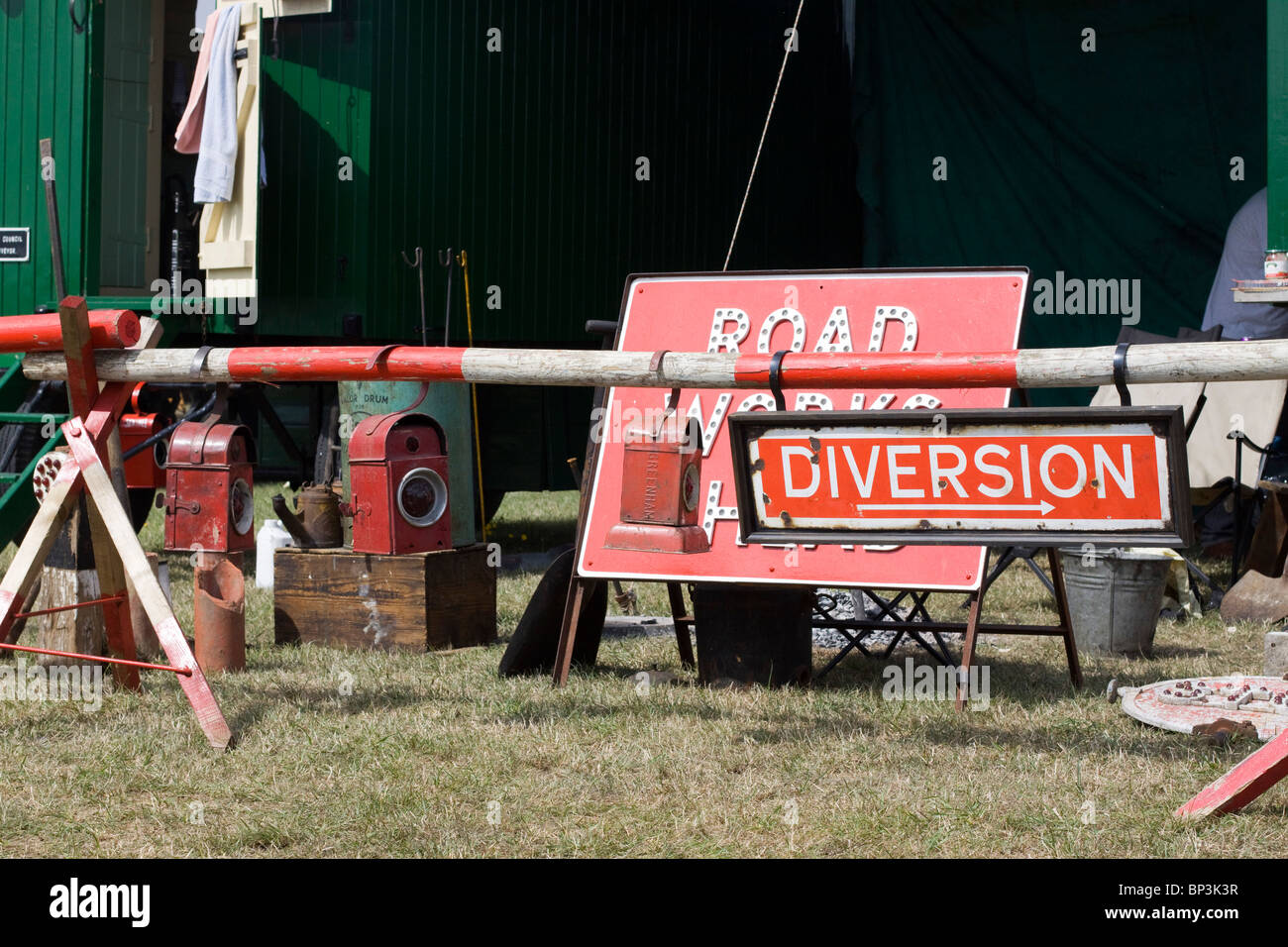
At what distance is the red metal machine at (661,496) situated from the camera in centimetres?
464

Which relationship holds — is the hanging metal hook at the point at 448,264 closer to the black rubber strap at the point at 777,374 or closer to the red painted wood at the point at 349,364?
the red painted wood at the point at 349,364

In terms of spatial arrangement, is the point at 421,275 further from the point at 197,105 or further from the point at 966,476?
the point at 966,476

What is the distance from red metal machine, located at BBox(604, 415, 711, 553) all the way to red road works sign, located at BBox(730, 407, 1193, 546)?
40.5 inches

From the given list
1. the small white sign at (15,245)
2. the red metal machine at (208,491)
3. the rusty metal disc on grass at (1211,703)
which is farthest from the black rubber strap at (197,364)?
the small white sign at (15,245)

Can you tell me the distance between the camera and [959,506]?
135 inches

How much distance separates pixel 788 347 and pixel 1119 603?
2.01 m

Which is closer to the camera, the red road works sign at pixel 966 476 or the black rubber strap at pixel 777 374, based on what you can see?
the red road works sign at pixel 966 476

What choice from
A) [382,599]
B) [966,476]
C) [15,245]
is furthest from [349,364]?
[15,245]

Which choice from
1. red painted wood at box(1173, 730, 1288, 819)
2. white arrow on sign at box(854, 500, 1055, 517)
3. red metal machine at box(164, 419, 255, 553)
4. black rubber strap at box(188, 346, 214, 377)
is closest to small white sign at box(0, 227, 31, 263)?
red metal machine at box(164, 419, 255, 553)

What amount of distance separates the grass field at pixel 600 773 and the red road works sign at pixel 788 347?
0.45 meters

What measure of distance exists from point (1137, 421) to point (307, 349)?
7.73 feet

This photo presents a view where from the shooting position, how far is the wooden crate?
20.0 feet

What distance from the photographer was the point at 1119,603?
242 inches

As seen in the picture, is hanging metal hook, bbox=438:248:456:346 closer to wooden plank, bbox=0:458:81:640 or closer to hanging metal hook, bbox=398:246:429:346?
hanging metal hook, bbox=398:246:429:346
